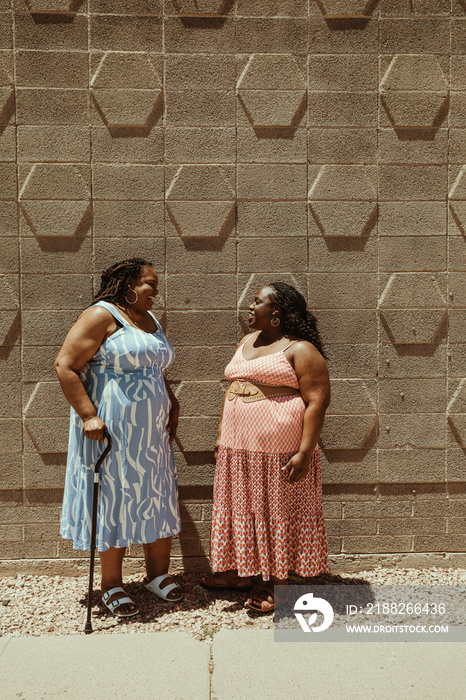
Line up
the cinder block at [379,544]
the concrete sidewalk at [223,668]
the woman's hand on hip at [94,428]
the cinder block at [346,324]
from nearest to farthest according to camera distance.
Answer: the concrete sidewalk at [223,668] → the woman's hand on hip at [94,428] → the cinder block at [346,324] → the cinder block at [379,544]

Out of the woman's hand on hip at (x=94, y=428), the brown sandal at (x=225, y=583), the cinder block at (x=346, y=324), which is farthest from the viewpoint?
the cinder block at (x=346, y=324)

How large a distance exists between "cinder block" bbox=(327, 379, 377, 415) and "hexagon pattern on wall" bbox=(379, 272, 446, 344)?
400mm

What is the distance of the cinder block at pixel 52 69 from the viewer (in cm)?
407

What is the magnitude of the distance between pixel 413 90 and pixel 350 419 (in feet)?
8.02

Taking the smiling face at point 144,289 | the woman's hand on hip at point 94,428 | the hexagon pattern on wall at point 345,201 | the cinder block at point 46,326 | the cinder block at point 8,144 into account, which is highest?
the cinder block at point 8,144

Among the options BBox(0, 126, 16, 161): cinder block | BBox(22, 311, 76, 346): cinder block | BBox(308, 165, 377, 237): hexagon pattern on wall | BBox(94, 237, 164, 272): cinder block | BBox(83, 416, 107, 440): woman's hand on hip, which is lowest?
BBox(83, 416, 107, 440): woman's hand on hip

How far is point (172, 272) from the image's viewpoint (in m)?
4.18

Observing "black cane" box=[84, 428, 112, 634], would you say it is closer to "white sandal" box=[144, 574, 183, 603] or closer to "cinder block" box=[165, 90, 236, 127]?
"white sandal" box=[144, 574, 183, 603]

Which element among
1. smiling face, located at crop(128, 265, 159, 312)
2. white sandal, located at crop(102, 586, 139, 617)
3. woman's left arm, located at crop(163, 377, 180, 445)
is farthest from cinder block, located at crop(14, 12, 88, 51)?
white sandal, located at crop(102, 586, 139, 617)

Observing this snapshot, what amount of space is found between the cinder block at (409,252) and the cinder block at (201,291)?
1134 millimetres

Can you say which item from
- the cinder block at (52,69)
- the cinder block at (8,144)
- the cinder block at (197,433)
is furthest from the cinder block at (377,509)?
the cinder block at (52,69)

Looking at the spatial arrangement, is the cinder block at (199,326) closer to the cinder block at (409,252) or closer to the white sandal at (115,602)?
the cinder block at (409,252)

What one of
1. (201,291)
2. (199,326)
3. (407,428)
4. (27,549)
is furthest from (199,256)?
(27,549)

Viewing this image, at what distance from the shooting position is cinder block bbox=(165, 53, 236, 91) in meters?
4.12
